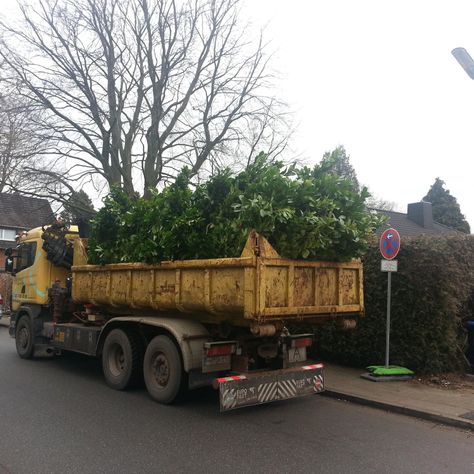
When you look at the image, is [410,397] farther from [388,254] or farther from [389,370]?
[388,254]

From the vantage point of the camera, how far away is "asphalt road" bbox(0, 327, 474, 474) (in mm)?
4598

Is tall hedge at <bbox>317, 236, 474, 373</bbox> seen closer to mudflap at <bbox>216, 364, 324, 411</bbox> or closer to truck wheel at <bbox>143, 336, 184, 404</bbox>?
mudflap at <bbox>216, 364, 324, 411</bbox>

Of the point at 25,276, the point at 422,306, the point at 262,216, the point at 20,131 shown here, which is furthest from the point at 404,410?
the point at 20,131

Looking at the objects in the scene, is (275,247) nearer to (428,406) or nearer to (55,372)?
(428,406)

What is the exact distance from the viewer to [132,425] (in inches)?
226

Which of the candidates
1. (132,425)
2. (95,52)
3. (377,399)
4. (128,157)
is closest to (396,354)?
(377,399)

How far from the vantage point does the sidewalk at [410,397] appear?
6.32 m

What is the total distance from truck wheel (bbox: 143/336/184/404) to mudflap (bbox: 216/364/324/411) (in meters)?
0.81

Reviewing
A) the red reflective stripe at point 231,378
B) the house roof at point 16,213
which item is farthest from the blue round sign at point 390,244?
the house roof at point 16,213

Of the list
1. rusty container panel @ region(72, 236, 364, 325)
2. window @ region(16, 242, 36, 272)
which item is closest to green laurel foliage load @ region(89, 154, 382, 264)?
rusty container panel @ region(72, 236, 364, 325)

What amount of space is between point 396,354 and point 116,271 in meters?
5.05

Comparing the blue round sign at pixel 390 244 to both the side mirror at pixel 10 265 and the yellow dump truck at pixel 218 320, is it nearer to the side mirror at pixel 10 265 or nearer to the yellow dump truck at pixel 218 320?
the yellow dump truck at pixel 218 320

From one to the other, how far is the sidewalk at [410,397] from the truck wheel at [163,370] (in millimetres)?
2478

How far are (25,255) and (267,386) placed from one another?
6.72 m
